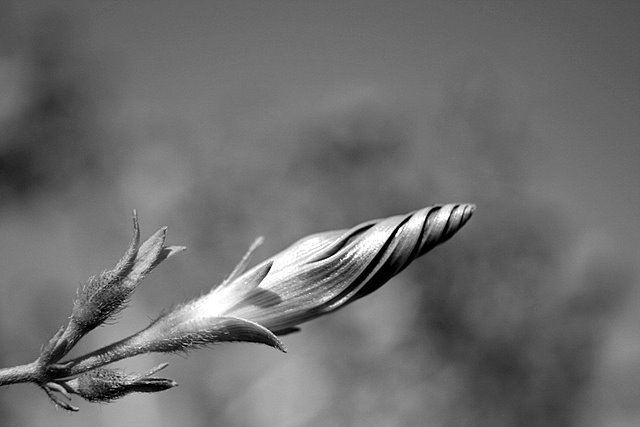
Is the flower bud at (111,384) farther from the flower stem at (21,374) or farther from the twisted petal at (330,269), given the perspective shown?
the twisted petal at (330,269)

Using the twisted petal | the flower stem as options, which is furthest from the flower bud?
the twisted petal

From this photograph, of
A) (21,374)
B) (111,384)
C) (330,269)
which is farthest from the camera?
(330,269)

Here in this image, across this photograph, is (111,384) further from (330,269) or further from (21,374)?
(330,269)

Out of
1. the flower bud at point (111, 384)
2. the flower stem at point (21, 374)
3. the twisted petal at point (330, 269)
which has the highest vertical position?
the twisted petal at point (330, 269)

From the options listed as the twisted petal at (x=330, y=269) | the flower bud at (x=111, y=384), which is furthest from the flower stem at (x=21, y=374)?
the twisted petal at (x=330, y=269)

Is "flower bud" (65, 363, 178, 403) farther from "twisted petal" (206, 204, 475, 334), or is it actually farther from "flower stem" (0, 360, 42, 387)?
"twisted petal" (206, 204, 475, 334)

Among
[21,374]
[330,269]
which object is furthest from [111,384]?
[330,269]

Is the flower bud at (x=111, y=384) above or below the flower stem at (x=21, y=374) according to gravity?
below

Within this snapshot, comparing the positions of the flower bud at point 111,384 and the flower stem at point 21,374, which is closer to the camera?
the flower stem at point 21,374

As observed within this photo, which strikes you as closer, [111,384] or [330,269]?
[111,384]
